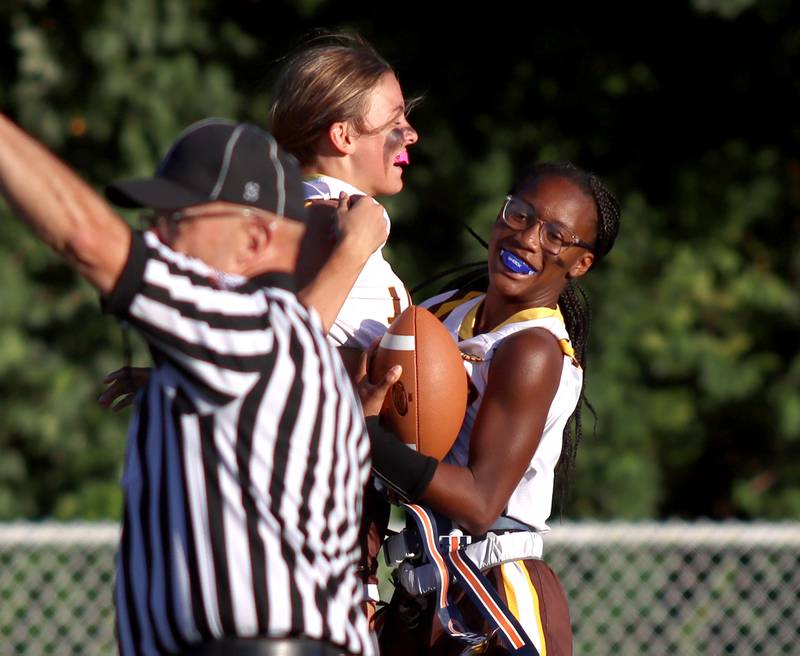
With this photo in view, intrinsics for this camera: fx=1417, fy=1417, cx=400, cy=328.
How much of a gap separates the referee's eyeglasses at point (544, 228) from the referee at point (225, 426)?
1013mm

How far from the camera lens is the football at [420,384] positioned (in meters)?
3.05

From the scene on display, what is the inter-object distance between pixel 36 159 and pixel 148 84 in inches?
227

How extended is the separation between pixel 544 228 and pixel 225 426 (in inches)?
50.0

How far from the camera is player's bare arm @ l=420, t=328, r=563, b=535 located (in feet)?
9.95

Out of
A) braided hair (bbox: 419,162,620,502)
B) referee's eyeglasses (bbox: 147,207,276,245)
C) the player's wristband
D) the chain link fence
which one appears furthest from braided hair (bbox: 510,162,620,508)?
the chain link fence

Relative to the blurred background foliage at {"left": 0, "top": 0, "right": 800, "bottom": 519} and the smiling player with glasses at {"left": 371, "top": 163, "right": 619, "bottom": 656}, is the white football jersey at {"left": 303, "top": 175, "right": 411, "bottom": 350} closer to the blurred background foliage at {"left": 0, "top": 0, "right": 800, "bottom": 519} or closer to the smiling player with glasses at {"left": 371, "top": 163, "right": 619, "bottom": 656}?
the smiling player with glasses at {"left": 371, "top": 163, "right": 619, "bottom": 656}

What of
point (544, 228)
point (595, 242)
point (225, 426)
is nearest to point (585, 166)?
point (595, 242)

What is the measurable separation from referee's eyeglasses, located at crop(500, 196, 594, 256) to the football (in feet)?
1.18

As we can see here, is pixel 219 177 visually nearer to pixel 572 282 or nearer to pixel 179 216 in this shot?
pixel 179 216

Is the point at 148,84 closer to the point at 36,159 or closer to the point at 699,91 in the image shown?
the point at 699,91

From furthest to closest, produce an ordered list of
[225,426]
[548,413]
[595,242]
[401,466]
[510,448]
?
[595,242], [548,413], [510,448], [401,466], [225,426]

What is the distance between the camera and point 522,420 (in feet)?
10.1

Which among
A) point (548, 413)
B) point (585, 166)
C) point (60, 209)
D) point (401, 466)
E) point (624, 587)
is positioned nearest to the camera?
point (60, 209)

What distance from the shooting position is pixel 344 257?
286cm
